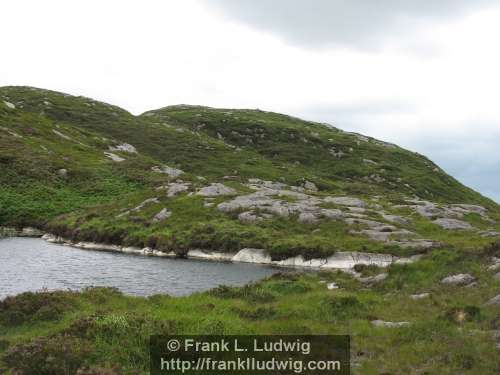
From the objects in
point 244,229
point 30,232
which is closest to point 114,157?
point 30,232

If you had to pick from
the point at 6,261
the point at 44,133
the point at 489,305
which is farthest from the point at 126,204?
the point at 489,305

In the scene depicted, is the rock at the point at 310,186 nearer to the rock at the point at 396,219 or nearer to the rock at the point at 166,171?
the rock at the point at 166,171

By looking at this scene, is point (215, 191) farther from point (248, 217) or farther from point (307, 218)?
point (307, 218)

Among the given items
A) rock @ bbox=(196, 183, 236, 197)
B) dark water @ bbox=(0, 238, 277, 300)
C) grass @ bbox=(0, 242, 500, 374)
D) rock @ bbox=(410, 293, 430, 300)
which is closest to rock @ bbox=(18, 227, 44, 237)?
dark water @ bbox=(0, 238, 277, 300)

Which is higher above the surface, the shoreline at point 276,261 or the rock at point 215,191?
the rock at point 215,191

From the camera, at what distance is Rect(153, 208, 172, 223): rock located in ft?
235

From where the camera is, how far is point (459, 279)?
1081 inches

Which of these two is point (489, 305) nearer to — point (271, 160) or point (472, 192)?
point (271, 160)

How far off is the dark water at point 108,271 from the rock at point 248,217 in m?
14.9

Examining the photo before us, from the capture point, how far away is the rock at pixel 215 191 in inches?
3211

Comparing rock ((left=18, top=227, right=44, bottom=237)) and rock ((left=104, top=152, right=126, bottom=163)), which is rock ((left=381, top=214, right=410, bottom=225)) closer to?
rock ((left=18, top=227, right=44, bottom=237))

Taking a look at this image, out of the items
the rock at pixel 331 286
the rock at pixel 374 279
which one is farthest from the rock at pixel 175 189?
the rock at pixel 374 279

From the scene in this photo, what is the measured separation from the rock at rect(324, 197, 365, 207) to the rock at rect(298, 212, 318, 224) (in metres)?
10.9

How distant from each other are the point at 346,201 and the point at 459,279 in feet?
190
